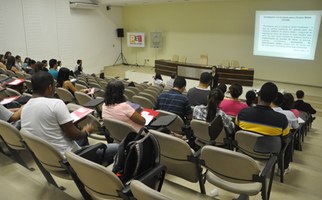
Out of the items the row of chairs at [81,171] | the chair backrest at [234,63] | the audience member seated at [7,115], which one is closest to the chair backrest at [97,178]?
the row of chairs at [81,171]

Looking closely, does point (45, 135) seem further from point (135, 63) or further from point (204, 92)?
point (135, 63)

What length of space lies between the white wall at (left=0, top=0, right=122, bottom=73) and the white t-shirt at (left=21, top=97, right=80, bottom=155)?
909 centimetres

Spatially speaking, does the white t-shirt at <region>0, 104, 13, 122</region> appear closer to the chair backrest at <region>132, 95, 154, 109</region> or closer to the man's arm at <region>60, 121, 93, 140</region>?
the man's arm at <region>60, 121, 93, 140</region>

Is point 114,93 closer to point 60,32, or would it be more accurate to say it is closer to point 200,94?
point 200,94

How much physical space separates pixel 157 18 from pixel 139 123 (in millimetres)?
10859

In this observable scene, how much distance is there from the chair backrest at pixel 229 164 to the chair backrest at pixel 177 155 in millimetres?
147

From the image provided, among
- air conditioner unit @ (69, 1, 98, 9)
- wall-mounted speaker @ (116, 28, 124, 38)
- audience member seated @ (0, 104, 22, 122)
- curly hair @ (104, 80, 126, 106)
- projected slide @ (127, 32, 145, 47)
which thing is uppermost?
air conditioner unit @ (69, 1, 98, 9)

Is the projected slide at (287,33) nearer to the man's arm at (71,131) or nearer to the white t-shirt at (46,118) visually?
the man's arm at (71,131)

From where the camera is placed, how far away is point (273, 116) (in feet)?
8.59

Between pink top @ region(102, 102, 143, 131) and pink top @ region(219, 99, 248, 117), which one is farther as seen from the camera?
pink top @ region(219, 99, 248, 117)

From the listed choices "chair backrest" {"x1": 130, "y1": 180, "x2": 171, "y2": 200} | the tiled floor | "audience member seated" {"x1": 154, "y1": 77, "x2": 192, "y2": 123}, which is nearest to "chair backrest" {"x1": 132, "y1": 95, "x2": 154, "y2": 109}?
"audience member seated" {"x1": 154, "y1": 77, "x2": 192, "y2": 123}

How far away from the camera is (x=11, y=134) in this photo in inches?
87.4

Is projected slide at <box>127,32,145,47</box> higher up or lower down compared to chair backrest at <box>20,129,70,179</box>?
higher up

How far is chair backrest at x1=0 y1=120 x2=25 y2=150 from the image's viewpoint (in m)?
2.15
